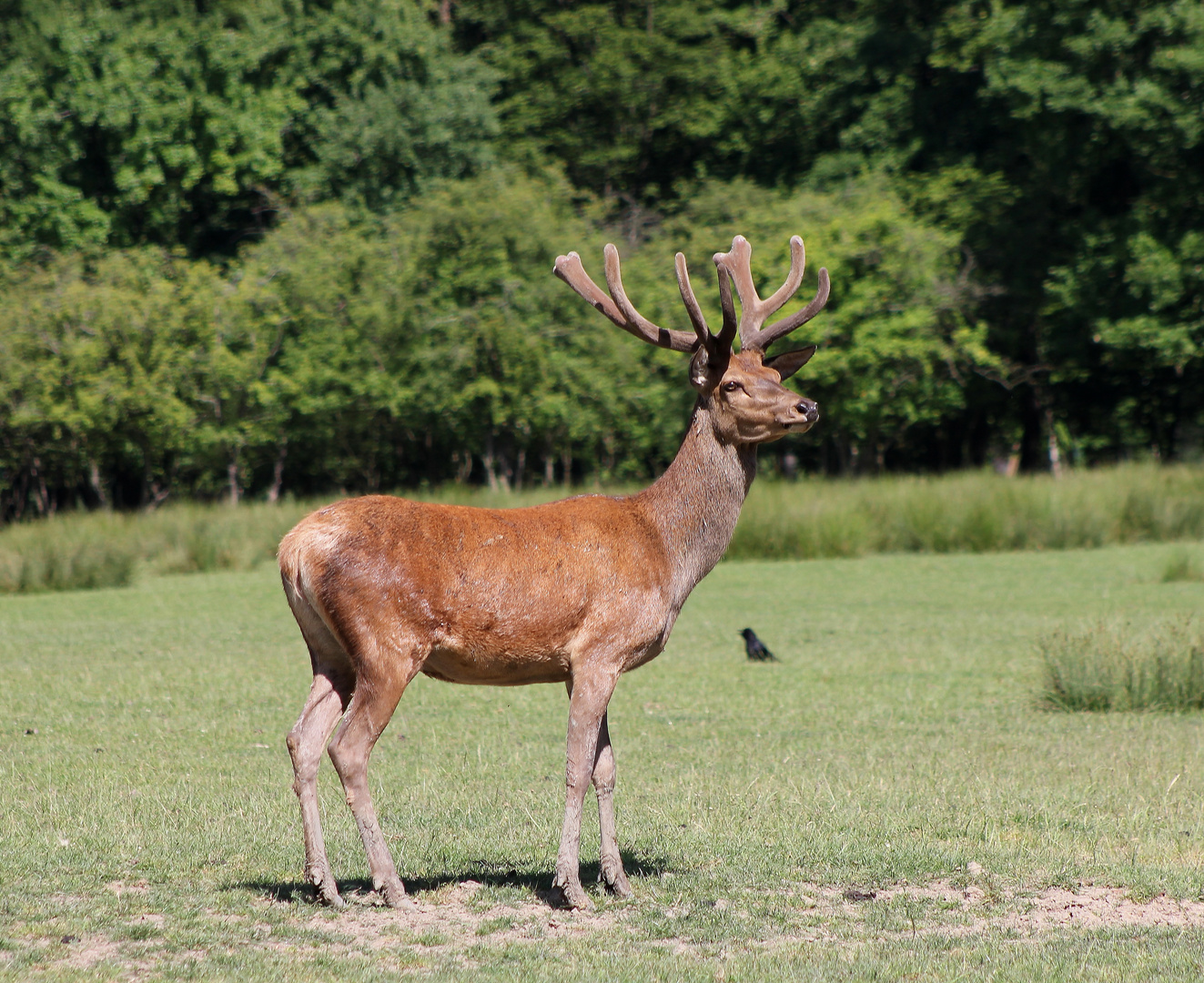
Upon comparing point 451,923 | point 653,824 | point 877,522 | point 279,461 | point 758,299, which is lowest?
point 279,461

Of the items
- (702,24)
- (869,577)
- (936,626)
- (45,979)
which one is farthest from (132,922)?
(702,24)

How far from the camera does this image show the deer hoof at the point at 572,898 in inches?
239

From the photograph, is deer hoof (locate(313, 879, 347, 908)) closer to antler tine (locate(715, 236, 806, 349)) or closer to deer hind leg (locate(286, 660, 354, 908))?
deer hind leg (locate(286, 660, 354, 908))

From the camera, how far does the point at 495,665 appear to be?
6.19 m

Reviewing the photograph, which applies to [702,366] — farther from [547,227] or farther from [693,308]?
[547,227]

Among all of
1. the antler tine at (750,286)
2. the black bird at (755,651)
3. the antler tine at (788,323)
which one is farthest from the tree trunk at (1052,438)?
the antler tine at (788,323)

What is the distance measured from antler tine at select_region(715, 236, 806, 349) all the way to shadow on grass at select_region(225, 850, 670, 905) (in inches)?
98.7

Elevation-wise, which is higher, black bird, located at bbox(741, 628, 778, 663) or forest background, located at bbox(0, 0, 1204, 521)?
forest background, located at bbox(0, 0, 1204, 521)

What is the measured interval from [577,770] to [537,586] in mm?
804

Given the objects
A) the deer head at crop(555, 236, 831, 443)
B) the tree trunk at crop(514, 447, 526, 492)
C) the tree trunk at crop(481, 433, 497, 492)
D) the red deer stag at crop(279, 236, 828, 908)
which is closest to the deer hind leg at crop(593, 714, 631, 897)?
the red deer stag at crop(279, 236, 828, 908)

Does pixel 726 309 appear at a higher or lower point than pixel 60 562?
higher

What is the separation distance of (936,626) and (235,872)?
1154 cm

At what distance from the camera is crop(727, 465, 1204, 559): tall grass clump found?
2512 centimetres

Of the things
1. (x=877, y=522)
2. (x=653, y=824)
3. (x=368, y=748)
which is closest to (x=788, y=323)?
(x=368, y=748)
